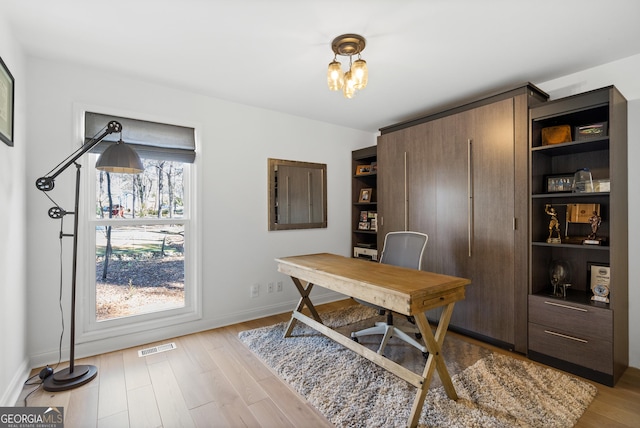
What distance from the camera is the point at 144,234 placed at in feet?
9.55

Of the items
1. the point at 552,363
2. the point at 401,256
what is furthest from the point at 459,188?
the point at 552,363

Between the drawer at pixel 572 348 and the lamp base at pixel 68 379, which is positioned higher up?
the drawer at pixel 572 348

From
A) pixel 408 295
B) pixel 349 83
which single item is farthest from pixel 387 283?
pixel 349 83

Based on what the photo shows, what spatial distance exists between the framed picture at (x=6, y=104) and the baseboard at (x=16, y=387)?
59.1 inches

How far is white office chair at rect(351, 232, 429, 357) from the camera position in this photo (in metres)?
2.60

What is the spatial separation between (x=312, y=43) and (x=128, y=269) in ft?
8.38

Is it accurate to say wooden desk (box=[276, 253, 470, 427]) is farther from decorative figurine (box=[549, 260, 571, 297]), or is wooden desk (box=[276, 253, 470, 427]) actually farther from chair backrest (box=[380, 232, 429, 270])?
decorative figurine (box=[549, 260, 571, 297])

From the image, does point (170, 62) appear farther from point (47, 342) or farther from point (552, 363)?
point (552, 363)

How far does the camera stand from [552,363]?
7.73ft

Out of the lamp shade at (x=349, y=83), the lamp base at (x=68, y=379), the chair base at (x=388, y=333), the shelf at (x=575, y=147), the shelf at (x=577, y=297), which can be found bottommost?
the lamp base at (x=68, y=379)

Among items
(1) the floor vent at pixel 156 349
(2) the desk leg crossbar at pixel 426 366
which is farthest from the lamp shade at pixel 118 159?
(2) the desk leg crossbar at pixel 426 366

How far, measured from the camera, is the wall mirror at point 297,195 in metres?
3.63

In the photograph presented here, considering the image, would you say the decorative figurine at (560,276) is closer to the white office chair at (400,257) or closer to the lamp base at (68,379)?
the white office chair at (400,257)

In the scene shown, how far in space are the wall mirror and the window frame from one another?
2.92 ft
